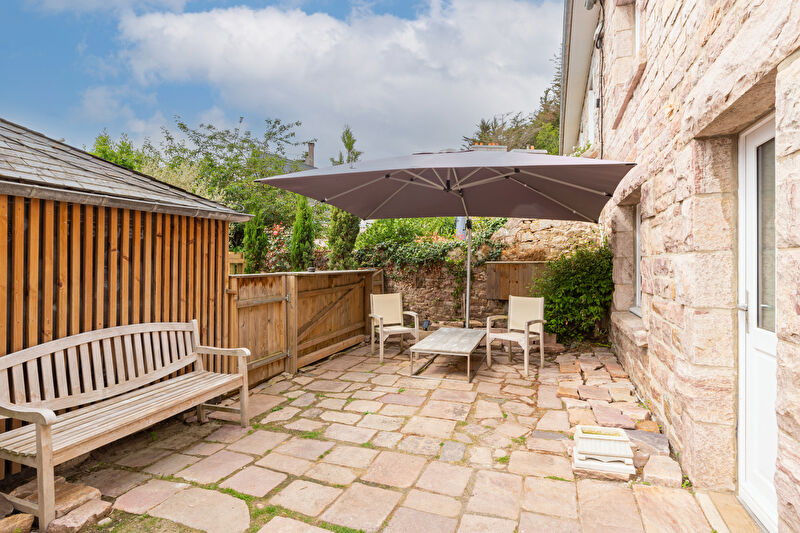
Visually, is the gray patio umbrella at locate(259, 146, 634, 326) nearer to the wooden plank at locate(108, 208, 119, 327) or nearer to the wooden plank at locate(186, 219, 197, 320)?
the wooden plank at locate(186, 219, 197, 320)

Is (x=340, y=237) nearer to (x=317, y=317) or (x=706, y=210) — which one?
(x=317, y=317)

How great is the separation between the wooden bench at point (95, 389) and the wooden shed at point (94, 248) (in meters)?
0.16

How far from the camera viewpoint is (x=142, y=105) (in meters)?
35.8

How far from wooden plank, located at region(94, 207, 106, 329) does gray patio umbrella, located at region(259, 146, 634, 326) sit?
1.39 metres

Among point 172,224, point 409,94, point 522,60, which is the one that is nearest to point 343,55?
point 409,94

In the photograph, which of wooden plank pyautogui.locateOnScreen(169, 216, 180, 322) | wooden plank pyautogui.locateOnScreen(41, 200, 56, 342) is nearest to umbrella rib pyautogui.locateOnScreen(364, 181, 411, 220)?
wooden plank pyautogui.locateOnScreen(169, 216, 180, 322)

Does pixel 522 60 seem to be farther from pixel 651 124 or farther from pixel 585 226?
pixel 651 124

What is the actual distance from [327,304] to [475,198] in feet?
8.57

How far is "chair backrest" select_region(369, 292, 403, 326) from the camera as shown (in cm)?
626

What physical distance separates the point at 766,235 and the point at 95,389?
13.7 feet

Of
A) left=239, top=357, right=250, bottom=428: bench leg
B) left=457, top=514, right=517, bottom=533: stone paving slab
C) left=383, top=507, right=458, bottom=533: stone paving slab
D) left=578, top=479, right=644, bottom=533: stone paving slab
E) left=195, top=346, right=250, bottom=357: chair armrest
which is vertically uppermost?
left=195, top=346, right=250, bottom=357: chair armrest

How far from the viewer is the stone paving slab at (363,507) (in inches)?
85.5

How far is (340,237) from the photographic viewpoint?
936cm

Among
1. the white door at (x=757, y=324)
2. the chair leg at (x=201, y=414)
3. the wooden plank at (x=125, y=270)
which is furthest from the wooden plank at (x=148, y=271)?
the white door at (x=757, y=324)
